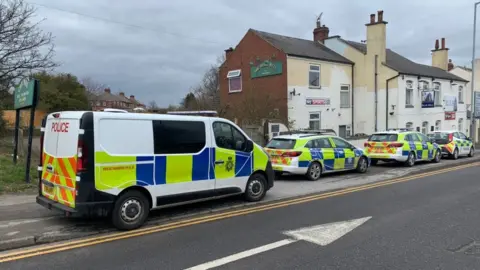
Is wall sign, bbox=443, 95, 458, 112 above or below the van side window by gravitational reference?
above

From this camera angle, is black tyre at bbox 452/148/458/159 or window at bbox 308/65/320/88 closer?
black tyre at bbox 452/148/458/159

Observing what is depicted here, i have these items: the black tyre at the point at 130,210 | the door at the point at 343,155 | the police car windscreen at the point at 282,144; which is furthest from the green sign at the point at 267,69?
the black tyre at the point at 130,210

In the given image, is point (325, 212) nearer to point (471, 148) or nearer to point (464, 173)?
point (464, 173)

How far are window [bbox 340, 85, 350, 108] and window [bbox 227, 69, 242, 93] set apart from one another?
7167 mm

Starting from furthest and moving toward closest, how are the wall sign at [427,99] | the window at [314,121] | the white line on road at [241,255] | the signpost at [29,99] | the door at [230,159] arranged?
1. the wall sign at [427,99]
2. the window at [314,121]
3. the signpost at [29,99]
4. the door at [230,159]
5. the white line on road at [241,255]

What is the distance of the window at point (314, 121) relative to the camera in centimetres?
2527

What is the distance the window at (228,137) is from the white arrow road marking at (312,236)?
95.3 inches

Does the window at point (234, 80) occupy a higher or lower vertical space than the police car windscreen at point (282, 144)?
higher

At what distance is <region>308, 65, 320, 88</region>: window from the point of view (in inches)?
990

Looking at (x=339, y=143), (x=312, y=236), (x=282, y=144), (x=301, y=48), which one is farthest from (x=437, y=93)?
(x=312, y=236)

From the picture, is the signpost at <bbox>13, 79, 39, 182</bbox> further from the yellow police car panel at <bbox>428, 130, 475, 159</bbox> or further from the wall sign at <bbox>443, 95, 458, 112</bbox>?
the wall sign at <bbox>443, 95, 458, 112</bbox>

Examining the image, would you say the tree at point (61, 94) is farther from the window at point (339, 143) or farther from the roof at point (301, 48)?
the window at point (339, 143)

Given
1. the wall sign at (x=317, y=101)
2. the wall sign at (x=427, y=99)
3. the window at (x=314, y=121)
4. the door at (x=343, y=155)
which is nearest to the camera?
the door at (x=343, y=155)

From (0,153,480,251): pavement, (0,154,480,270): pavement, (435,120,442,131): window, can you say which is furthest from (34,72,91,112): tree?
(0,154,480,270): pavement
